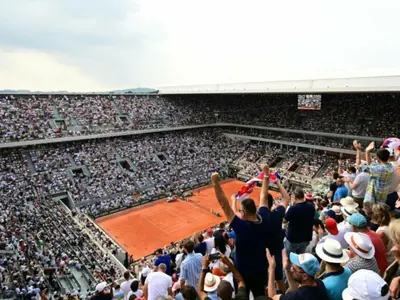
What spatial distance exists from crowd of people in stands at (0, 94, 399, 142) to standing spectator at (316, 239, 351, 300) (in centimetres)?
3041

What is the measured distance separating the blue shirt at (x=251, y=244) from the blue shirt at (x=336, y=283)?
0.80 m

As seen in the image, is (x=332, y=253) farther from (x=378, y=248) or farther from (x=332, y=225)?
(x=332, y=225)

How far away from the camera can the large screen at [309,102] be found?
33.7m

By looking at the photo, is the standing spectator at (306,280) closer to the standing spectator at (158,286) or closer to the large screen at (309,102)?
the standing spectator at (158,286)

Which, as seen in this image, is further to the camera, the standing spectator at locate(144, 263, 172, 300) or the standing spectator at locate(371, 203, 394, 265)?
the standing spectator at locate(144, 263, 172, 300)

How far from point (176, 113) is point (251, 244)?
40.8 meters

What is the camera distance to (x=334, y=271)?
11.0ft

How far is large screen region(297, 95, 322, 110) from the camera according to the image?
110 feet

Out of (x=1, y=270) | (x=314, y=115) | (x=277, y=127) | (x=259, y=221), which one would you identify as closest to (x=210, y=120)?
(x=277, y=127)

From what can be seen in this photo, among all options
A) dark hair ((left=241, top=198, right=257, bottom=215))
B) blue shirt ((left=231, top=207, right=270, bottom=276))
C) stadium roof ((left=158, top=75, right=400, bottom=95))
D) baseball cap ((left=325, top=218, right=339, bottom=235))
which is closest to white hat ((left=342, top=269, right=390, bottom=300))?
blue shirt ((left=231, top=207, right=270, bottom=276))

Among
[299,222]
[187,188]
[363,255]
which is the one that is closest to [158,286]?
[299,222]

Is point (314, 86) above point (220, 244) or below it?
above

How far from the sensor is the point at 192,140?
4153 cm

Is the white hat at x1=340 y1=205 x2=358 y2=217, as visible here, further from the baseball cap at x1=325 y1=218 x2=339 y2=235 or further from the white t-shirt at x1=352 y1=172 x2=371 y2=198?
the white t-shirt at x1=352 y1=172 x2=371 y2=198
